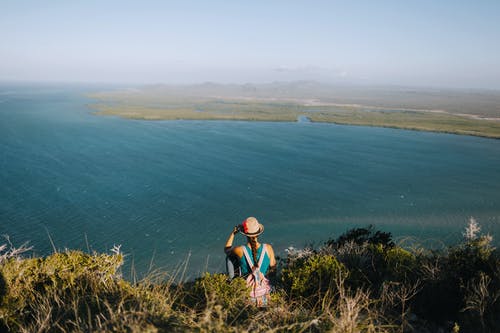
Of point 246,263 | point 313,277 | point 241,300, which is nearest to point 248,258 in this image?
point 246,263

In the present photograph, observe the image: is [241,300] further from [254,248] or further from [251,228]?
[251,228]

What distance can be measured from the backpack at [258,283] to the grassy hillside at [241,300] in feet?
0.42

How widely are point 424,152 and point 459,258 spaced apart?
4812 centimetres

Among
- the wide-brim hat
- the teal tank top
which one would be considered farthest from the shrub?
the wide-brim hat

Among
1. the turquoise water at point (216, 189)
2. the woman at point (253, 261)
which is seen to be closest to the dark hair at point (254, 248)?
the woman at point (253, 261)

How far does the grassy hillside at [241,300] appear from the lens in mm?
2840

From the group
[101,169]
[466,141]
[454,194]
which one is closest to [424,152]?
[466,141]

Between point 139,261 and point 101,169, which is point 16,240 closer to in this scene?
point 139,261

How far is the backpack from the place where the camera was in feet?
13.6

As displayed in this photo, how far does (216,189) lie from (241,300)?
26127mm

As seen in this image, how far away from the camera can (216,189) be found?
29.8 m

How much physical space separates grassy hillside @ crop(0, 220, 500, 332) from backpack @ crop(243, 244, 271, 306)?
13 cm

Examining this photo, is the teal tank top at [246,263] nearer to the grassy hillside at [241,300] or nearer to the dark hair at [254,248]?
the dark hair at [254,248]

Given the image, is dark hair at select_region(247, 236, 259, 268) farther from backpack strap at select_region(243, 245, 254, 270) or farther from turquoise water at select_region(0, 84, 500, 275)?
turquoise water at select_region(0, 84, 500, 275)
